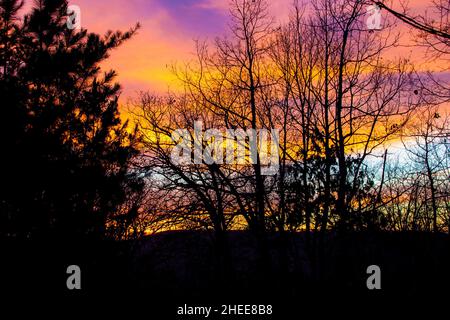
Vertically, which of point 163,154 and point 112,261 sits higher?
point 163,154

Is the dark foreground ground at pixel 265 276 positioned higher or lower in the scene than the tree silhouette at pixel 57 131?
lower

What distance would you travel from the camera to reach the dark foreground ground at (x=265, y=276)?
29.9 ft

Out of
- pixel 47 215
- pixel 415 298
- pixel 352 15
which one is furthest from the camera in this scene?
pixel 352 15

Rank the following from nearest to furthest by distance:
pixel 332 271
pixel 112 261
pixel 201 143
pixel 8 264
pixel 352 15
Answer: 1. pixel 8 264
2. pixel 112 261
3. pixel 332 271
4. pixel 352 15
5. pixel 201 143

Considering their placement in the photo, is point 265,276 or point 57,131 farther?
point 265,276

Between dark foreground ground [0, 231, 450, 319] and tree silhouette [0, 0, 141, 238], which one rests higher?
tree silhouette [0, 0, 141, 238]

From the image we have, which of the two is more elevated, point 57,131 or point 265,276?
point 57,131

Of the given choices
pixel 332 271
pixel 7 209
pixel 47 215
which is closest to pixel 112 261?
pixel 47 215

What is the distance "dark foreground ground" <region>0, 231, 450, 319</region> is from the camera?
29.9ft

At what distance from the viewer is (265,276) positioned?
1450 centimetres

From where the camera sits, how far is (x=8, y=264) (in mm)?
8727

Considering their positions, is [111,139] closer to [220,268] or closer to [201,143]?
[201,143]
